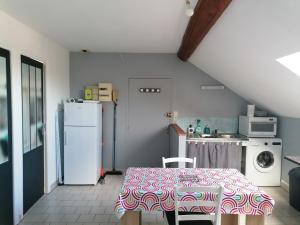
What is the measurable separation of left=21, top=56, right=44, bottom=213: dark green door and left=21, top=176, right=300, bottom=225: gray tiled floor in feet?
0.77

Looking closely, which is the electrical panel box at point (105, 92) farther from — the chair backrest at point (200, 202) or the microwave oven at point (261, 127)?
the chair backrest at point (200, 202)

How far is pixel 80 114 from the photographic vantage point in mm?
4344

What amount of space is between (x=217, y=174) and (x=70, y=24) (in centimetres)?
251

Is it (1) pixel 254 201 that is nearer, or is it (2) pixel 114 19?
(1) pixel 254 201

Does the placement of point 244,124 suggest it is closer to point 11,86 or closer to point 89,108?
point 89,108

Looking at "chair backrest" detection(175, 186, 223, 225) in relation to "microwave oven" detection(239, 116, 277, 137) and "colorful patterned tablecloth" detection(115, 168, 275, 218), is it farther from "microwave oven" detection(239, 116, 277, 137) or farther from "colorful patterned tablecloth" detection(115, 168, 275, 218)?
"microwave oven" detection(239, 116, 277, 137)

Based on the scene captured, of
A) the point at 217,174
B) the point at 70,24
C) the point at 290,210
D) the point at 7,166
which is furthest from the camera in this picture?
the point at 290,210

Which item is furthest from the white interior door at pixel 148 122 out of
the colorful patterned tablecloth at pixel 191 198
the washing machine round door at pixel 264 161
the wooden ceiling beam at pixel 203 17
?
the colorful patterned tablecloth at pixel 191 198

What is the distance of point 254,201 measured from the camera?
79.4 inches

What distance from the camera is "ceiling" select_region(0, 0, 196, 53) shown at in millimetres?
2533

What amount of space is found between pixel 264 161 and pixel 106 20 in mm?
3525

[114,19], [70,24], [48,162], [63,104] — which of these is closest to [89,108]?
[63,104]

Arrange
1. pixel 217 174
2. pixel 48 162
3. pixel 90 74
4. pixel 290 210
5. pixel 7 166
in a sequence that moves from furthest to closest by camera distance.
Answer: pixel 90 74
pixel 48 162
pixel 290 210
pixel 7 166
pixel 217 174

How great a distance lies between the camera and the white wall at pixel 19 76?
2.95m
